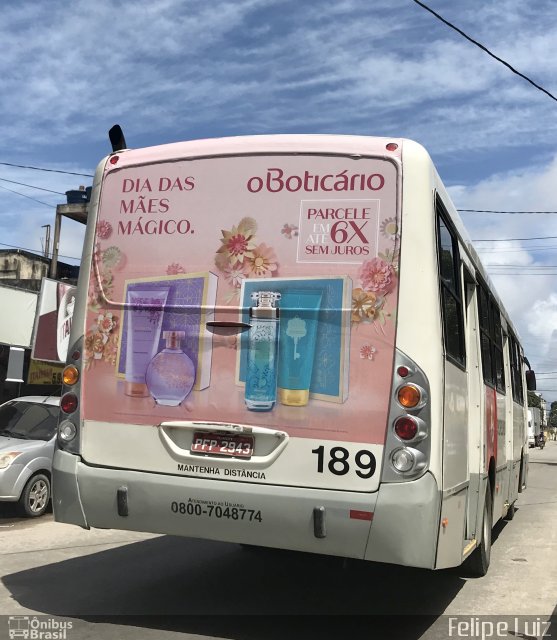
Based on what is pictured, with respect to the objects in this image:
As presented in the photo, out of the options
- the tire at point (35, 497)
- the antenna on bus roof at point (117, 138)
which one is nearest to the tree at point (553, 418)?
the tire at point (35, 497)

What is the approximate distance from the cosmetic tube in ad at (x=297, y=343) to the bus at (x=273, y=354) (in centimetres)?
1

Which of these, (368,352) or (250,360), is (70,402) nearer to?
(250,360)

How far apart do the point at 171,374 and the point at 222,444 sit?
59 centimetres

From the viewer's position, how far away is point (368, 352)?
4320 mm

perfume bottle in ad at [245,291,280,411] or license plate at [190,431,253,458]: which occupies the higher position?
perfume bottle in ad at [245,291,280,411]

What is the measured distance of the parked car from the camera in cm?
902

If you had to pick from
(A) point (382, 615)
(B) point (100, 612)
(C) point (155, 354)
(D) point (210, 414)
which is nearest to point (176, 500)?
(D) point (210, 414)

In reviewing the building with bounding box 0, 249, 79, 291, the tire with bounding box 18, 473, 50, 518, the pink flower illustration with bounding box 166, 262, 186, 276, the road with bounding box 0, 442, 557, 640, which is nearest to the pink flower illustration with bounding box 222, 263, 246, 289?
the pink flower illustration with bounding box 166, 262, 186, 276

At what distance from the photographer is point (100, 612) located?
512cm

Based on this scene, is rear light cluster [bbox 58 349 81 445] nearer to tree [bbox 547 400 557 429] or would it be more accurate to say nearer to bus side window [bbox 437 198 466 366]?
bus side window [bbox 437 198 466 366]

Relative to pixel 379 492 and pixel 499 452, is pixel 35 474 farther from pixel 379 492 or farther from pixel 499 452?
pixel 379 492

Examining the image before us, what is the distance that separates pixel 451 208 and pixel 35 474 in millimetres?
6747

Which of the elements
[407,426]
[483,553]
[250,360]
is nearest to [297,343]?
[250,360]

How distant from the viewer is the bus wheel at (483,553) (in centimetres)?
656
